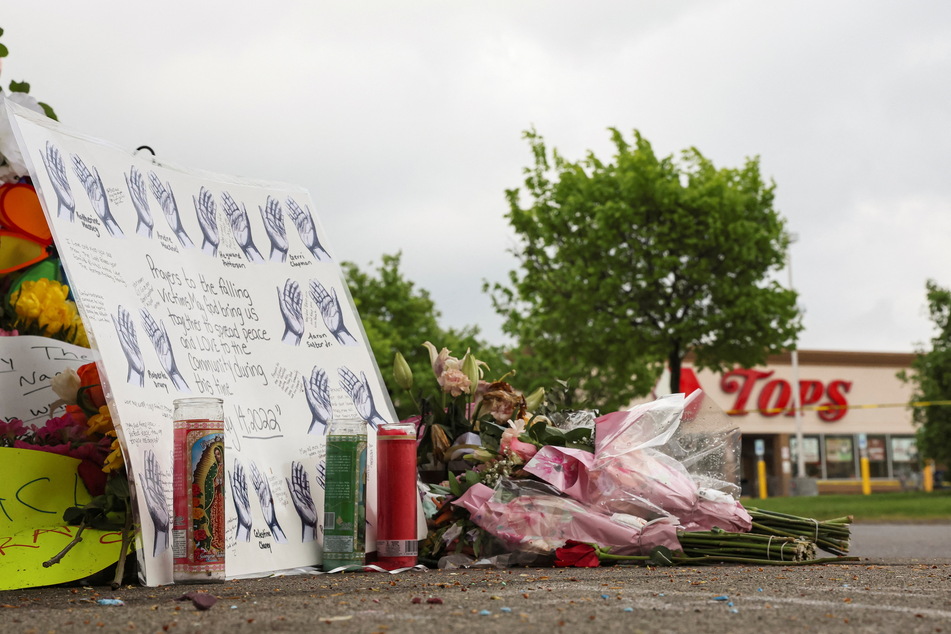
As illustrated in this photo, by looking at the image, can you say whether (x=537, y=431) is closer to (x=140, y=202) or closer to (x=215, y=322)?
(x=215, y=322)

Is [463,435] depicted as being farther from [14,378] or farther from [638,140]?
→ [638,140]

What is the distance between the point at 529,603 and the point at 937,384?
24173 mm

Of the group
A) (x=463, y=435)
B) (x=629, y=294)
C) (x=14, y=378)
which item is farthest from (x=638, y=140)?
(x=14, y=378)

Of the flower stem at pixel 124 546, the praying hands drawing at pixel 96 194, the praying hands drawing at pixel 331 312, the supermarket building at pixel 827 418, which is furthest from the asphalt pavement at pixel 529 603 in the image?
the supermarket building at pixel 827 418

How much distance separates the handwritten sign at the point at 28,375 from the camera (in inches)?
169

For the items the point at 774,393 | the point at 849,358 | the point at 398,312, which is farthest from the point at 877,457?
the point at 398,312

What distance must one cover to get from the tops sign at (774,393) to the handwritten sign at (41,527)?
3134 cm

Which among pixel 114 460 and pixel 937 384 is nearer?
pixel 114 460

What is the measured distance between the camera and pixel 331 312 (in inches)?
202

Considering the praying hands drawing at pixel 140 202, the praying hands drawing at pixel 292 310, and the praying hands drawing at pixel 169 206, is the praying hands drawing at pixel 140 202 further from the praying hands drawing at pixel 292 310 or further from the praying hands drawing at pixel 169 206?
the praying hands drawing at pixel 292 310

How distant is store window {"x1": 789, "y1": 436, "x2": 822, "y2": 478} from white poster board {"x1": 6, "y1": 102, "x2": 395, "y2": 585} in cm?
3291

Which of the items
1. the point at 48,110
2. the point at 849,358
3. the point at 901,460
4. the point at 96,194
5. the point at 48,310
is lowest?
the point at 901,460

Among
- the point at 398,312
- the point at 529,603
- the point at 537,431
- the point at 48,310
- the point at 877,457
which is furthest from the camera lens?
the point at 877,457

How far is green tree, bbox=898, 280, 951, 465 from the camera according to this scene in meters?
24.3
